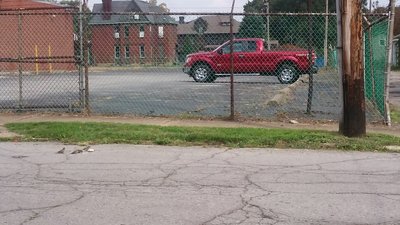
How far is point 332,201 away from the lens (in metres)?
5.77

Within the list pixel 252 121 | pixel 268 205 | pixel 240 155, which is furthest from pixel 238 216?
pixel 252 121

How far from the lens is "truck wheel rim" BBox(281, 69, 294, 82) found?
18891 mm

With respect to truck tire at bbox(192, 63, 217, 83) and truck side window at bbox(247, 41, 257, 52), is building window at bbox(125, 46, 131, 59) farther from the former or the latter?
truck side window at bbox(247, 41, 257, 52)

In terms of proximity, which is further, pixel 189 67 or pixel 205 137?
pixel 189 67

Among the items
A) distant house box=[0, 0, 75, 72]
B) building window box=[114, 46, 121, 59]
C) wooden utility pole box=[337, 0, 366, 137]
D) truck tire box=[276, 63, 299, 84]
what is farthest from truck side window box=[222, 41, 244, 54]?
distant house box=[0, 0, 75, 72]

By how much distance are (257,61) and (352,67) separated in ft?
31.1

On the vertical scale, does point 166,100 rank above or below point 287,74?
below

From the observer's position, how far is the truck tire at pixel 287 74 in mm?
18638

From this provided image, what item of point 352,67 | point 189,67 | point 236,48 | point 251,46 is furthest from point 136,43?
point 352,67

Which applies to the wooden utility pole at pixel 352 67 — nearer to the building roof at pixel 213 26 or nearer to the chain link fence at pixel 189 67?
the chain link fence at pixel 189 67

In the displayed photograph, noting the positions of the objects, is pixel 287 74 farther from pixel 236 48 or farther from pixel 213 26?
pixel 213 26

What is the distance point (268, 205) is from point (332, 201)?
2.36 feet

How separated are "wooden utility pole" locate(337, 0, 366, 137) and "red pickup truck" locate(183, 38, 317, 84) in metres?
8.47

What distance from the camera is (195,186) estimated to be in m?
6.43
